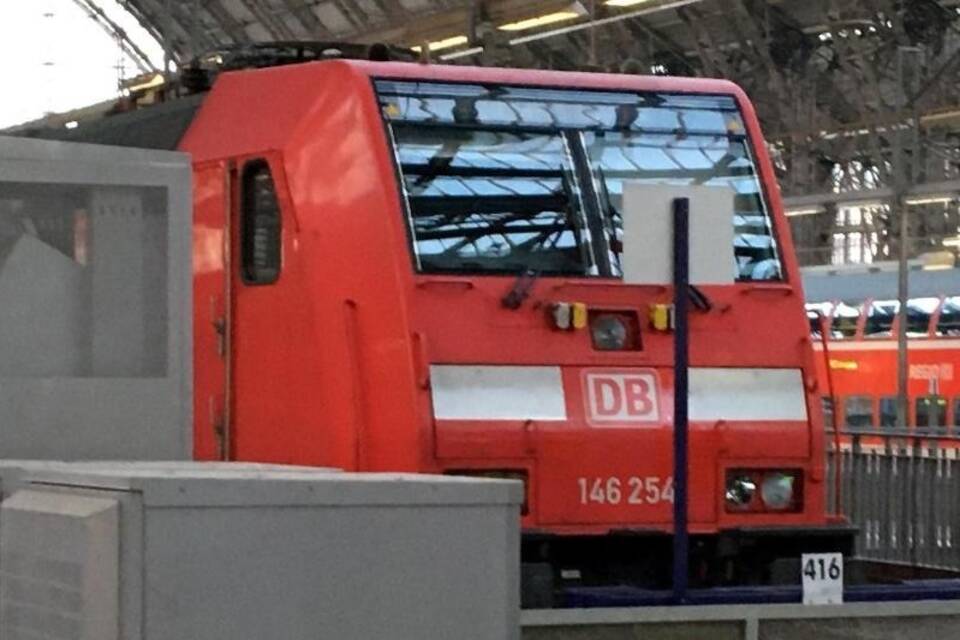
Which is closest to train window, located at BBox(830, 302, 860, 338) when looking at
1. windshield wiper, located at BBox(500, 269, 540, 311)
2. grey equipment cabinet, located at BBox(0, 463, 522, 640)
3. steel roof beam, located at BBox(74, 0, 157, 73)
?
steel roof beam, located at BBox(74, 0, 157, 73)

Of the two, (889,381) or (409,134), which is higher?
(409,134)

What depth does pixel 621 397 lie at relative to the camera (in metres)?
8.72

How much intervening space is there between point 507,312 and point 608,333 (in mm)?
500

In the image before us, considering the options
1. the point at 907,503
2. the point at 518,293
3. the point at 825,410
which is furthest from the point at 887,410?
the point at 518,293

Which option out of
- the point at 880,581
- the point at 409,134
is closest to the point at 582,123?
the point at 409,134

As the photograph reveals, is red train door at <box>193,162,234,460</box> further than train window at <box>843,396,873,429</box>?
No

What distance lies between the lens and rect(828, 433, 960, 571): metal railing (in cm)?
1404

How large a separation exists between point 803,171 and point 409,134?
27.4 metres

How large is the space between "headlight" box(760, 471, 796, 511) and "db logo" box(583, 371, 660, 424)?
0.66 m

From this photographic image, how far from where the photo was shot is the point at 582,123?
9.30 metres

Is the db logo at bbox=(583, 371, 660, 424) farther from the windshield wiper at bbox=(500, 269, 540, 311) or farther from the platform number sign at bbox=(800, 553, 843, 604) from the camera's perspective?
the platform number sign at bbox=(800, 553, 843, 604)

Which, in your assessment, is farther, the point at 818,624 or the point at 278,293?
the point at 278,293

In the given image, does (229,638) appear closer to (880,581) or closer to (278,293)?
(278,293)

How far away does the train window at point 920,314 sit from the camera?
33.6 m
